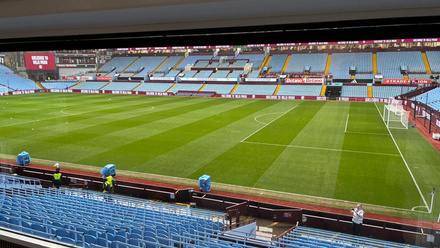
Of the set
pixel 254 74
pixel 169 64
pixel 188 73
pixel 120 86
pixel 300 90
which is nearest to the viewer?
pixel 300 90

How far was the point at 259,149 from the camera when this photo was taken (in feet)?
48.3

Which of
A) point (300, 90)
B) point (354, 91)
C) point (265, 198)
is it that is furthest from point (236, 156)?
point (300, 90)

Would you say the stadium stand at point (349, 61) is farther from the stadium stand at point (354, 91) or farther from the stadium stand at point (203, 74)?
the stadium stand at point (203, 74)

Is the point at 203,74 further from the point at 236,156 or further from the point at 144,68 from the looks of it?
the point at 236,156

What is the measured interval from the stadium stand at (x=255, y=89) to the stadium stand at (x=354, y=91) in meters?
9.41

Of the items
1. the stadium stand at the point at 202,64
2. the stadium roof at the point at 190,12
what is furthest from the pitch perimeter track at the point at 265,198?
the stadium stand at the point at 202,64

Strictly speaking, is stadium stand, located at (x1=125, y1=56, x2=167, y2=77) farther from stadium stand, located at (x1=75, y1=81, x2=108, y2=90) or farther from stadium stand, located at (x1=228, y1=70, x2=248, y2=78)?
stadium stand, located at (x1=228, y1=70, x2=248, y2=78)

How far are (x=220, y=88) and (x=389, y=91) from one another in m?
20.9

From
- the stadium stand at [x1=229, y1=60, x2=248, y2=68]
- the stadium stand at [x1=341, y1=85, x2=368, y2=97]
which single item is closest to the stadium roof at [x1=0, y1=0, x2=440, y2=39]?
the stadium stand at [x1=341, y1=85, x2=368, y2=97]

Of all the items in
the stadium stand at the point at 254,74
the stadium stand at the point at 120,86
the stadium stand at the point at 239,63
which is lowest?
the stadium stand at the point at 120,86

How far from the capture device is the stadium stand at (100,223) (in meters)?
4.24

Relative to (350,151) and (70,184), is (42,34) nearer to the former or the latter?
(70,184)

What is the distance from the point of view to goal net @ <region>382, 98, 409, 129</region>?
19.8 m

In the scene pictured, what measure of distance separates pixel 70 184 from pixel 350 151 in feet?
37.9
